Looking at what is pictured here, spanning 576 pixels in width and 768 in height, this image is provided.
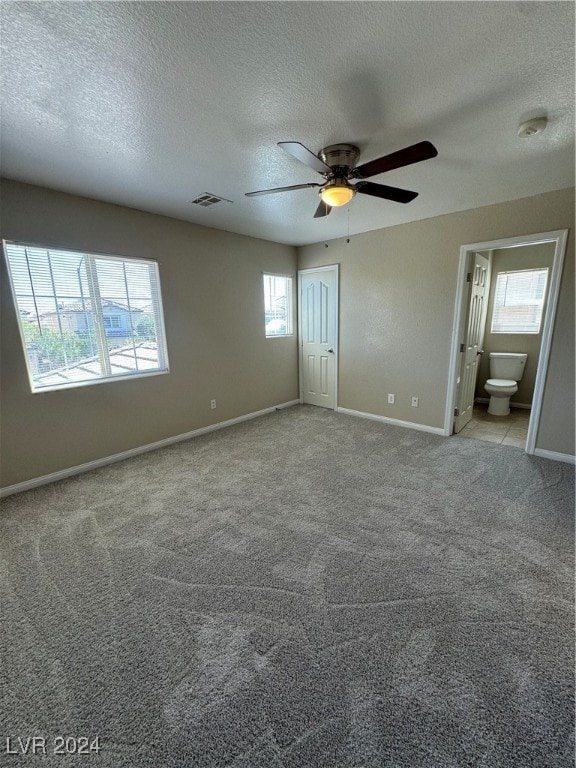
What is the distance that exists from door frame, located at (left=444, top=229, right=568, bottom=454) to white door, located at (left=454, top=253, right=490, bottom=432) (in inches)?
4.3

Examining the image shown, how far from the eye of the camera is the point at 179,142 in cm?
186

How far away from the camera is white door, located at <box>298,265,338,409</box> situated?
4.41 meters

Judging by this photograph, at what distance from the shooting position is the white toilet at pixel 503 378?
4.16 metres

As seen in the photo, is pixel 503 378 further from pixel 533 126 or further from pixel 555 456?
pixel 533 126

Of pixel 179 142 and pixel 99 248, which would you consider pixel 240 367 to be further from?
pixel 179 142

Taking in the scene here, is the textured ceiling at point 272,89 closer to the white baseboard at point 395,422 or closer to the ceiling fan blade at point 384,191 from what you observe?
the ceiling fan blade at point 384,191

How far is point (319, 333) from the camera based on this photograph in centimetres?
463

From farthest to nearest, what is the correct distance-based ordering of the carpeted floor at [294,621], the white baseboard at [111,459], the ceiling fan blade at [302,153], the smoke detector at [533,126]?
the white baseboard at [111,459] → the smoke detector at [533,126] → the ceiling fan blade at [302,153] → the carpeted floor at [294,621]

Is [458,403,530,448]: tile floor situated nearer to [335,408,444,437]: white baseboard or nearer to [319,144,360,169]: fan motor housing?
[335,408,444,437]: white baseboard

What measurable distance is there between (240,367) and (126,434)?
5.35 feet

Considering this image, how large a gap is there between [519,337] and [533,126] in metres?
3.59

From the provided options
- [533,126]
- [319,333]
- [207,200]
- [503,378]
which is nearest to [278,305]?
[319,333]

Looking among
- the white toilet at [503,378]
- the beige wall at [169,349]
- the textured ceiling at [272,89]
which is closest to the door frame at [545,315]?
the textured ceiling at [272,89]

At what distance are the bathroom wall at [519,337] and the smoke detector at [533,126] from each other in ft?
10.2
